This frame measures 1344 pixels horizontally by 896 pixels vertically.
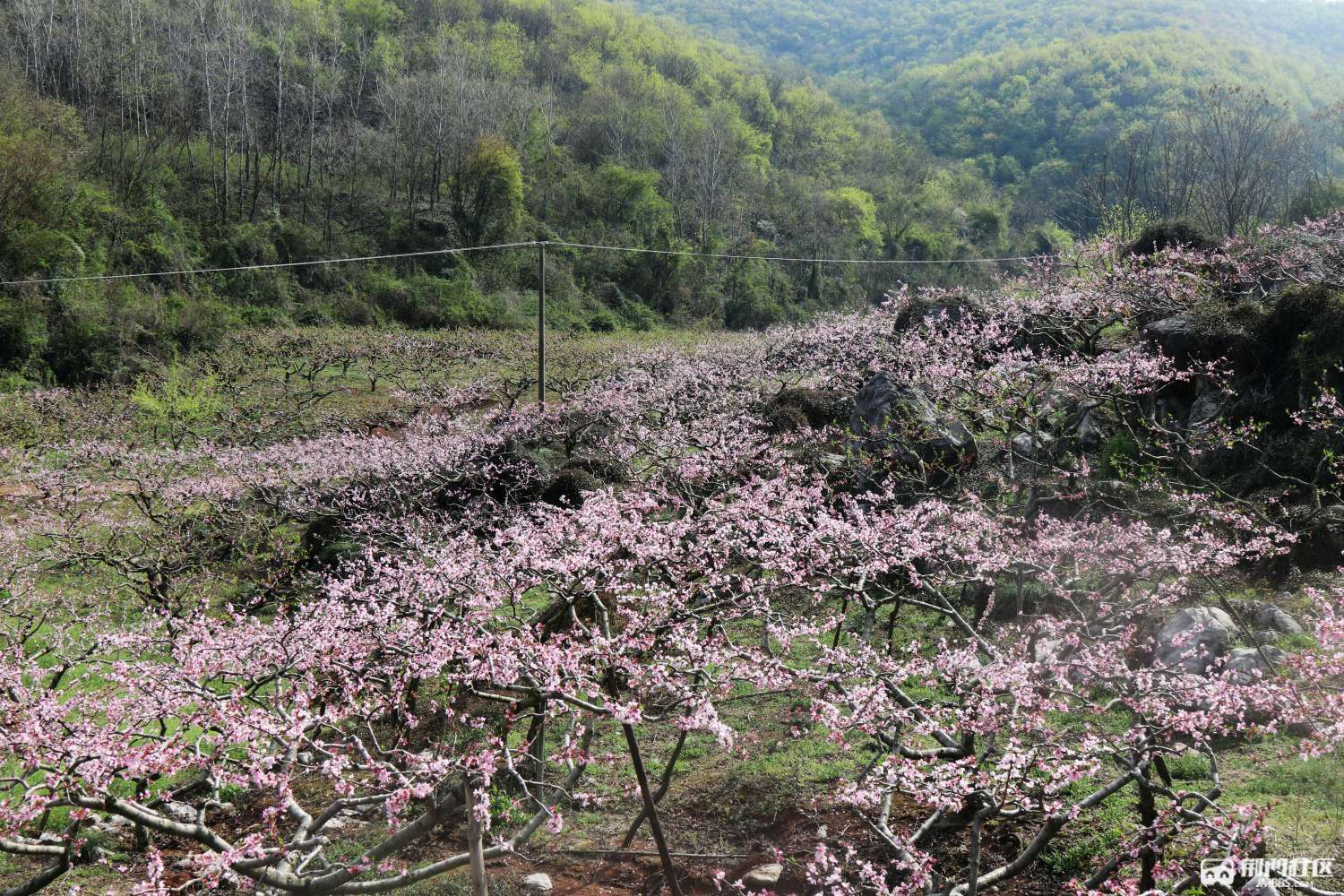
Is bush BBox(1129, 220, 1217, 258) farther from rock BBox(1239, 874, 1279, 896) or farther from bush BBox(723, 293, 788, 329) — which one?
bush BBox(723, 293, 788, 329)

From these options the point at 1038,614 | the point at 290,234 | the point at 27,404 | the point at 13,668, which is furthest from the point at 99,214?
the point at 1038,614

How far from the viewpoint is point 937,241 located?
55.2 metres

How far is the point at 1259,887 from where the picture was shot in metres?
3.76

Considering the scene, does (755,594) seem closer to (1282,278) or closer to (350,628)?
(350,628)

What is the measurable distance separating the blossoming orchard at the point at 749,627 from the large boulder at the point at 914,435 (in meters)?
0.07

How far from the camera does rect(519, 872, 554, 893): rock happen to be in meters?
5.75

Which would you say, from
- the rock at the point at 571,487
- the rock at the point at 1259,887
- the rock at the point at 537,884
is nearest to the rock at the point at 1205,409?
the rock at the point at 1259,887

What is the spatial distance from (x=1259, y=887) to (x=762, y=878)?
2852 millimetres

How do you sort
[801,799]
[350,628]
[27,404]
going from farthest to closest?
[27,404]
[350,628]
[801,799]

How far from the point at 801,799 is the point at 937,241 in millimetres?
54375

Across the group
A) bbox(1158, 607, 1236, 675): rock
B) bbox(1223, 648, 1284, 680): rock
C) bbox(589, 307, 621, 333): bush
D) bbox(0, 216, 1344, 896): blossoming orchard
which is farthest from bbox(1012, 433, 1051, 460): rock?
bbox(589, 307, 621, 333): bush

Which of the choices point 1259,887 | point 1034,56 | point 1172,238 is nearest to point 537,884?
point 1259,887

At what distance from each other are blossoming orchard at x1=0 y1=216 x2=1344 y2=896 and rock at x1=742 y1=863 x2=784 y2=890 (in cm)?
3

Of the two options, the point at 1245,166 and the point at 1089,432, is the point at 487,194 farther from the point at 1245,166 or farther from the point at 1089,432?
the point at 1089,432
